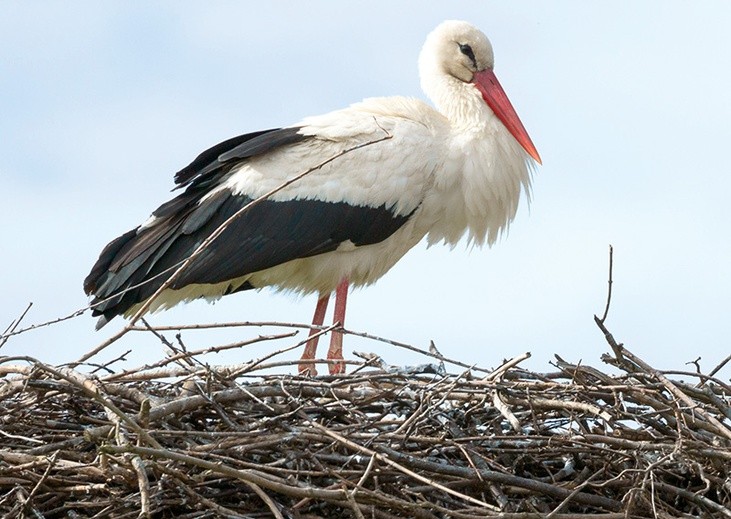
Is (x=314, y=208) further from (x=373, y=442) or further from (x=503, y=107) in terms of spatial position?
(x=373, y=442)

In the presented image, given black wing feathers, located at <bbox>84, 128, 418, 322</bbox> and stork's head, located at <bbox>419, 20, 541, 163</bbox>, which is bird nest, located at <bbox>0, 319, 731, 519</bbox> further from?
stork's head, located at <bbox>419, 20, 541, 163</bbox>

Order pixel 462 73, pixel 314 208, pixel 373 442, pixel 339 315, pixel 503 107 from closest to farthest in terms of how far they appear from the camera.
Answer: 1. pixel 373 442
2. pixel 314 208
3. pixel 339 315
4. pixel 503 107
5. pixel 462 73

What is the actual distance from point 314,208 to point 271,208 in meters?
0.22

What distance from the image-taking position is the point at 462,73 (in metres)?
8.27

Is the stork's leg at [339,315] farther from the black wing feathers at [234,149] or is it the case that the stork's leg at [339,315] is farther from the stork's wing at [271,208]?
the black wing feathers at [234,149]

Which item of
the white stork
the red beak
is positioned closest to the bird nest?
the white stork

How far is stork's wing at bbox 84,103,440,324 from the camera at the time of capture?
7.38 m

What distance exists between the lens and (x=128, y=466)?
15.8 feet

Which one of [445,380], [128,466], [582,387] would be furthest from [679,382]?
[128,466]

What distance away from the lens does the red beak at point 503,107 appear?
8.04m

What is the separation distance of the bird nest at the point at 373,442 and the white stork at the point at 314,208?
184 centimetres

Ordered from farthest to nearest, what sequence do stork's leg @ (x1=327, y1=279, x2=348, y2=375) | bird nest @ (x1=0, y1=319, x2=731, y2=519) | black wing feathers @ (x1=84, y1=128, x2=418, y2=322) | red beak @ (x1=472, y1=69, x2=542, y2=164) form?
1. red beak @ (x1=472, y1=69, x2=542, y2=164)
2. stork's leg @ (x1=327, y1=279, x2=348, y2=375)
3. black wing feathers @ (x1=84, y1=128, x2=418, y2=322)
4. bird nest @ (x1=0, y1=319, x2=731, y2=519)

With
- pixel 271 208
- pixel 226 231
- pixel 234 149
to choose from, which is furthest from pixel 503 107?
pixel 226 231

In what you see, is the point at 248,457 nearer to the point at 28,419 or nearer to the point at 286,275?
the point at 28,419
